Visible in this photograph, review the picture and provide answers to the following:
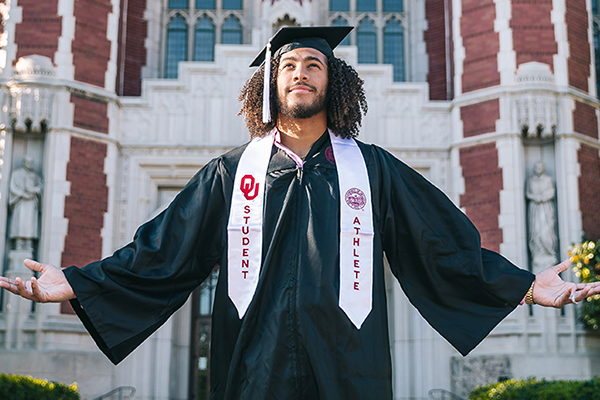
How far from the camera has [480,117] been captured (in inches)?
448

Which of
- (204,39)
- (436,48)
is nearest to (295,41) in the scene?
(436,48)

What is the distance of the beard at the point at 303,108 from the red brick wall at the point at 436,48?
966 cm

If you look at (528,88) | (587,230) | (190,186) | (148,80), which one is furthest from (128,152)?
(190,186)

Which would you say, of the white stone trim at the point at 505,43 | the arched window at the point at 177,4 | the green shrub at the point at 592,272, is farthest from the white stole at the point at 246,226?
the arched window at the point at 177,4

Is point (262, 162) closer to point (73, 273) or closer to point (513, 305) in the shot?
point (73, 273)

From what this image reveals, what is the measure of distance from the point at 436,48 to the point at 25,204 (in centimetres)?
686

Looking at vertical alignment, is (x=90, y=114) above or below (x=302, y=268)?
above

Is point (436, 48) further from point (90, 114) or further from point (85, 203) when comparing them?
point (85, 203)

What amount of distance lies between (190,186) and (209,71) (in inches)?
348

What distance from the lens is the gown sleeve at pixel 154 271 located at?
295 centimetres

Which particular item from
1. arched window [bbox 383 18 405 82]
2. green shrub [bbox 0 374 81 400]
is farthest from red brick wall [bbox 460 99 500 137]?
green shrub [bbox 0 374 81 400]

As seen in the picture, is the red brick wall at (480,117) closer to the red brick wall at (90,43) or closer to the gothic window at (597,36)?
the gothic window at (597,36)

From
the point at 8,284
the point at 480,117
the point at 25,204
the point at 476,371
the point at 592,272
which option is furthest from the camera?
the point at 480,117

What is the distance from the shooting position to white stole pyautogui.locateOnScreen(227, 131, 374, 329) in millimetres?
2875
